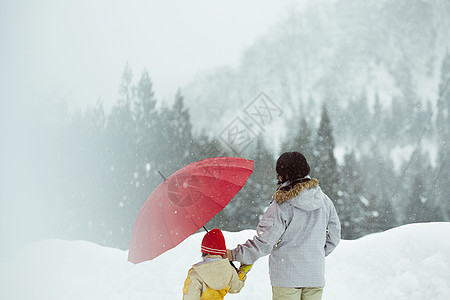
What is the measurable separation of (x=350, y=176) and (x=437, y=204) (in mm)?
2365

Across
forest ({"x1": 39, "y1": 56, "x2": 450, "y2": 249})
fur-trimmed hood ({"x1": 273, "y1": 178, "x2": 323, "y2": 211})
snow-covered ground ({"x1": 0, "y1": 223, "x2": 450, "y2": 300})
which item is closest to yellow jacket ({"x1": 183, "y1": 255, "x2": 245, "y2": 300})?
fur-trimmed hood ({"x1": 273, "y1": 178, "x2": 323, "y2": 211})

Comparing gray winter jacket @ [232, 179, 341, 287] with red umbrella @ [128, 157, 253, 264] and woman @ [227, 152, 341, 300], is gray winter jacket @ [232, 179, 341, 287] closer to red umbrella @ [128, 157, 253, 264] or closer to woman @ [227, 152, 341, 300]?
woman @ [227, 152, 341, 300]

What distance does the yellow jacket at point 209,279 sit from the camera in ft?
5.05

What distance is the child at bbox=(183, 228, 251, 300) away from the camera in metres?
1.54

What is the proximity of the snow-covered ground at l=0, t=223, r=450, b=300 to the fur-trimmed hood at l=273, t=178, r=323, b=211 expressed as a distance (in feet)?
5.95

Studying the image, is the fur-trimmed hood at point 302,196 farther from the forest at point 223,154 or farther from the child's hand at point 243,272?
the forest at point 223,154

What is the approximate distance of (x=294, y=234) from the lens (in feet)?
5.13

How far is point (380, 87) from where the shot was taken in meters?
12.8

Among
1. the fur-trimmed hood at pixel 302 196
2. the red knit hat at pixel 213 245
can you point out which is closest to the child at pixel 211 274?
the red knit hat at pixel 213 245

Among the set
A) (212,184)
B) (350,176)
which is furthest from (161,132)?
(212,184)

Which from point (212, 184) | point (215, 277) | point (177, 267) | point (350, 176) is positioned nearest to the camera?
point (215, 277)

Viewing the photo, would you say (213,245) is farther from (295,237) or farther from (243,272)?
(295,237)

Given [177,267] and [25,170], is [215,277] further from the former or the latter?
[25,170]

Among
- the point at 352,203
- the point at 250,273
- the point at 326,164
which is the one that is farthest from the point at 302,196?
the point at 352,203
